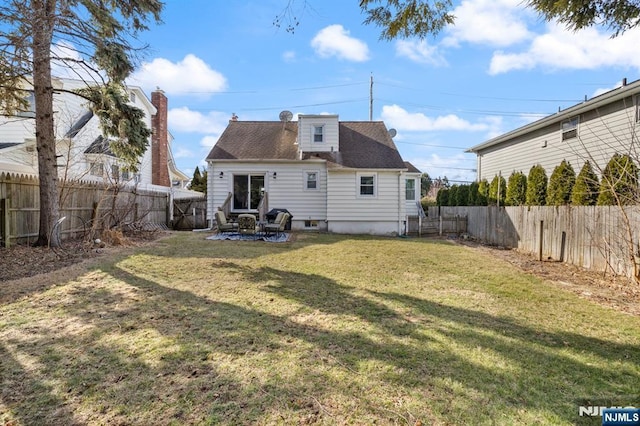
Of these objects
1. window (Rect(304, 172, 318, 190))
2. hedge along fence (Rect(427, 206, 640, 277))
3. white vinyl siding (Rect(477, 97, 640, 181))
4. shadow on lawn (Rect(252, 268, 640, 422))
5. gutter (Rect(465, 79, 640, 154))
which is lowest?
shadow on lawn (Rect(252, 268, 640, 422))

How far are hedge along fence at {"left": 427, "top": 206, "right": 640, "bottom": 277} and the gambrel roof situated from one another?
17.1ft

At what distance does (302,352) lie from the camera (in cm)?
317

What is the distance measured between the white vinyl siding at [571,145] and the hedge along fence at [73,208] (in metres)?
12.7

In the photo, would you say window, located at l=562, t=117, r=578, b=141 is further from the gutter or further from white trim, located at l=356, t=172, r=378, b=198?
white trim, located at l=356, t=172, r=378, b=198

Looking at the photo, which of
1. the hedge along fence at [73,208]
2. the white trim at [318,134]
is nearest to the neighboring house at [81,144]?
the hedge along fence at [73,208]

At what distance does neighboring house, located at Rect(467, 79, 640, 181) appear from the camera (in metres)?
10.1

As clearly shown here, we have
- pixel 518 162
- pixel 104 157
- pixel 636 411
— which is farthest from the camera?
pixel 518 162

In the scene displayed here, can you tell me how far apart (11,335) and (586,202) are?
11.8 m

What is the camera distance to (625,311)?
486 centimetres

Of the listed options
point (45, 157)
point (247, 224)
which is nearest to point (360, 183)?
point (247, 224)

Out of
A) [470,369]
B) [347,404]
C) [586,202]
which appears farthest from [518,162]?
[347,404]

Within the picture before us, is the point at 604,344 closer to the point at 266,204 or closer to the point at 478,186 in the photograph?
the point at 266,204

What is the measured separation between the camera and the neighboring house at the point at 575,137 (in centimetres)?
1015

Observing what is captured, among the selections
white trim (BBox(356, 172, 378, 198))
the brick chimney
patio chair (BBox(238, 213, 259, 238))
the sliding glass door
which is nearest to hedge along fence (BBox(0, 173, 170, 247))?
the sliding glass door
